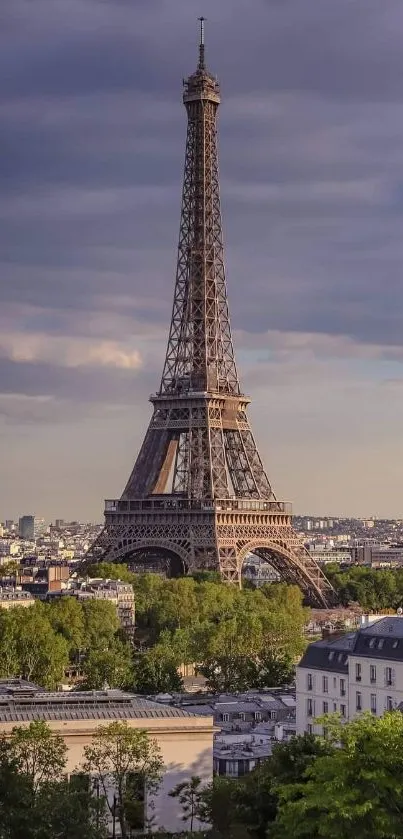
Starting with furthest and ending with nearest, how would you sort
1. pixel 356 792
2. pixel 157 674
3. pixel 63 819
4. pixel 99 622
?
pixel 99 622, pixel 157 674, pixel 63 819, pixel 356 792

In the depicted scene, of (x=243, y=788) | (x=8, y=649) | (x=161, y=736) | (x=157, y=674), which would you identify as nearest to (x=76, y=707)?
(x=161, y=736)

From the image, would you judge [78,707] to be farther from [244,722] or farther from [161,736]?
[244,722]

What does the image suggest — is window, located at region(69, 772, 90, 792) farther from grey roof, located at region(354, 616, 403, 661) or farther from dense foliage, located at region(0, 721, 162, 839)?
grey roof, located at region(354, 616, 403, 661)

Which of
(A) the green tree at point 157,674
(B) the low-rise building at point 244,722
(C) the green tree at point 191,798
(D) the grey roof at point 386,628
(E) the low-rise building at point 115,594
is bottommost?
(C) the green tree at point 191,798

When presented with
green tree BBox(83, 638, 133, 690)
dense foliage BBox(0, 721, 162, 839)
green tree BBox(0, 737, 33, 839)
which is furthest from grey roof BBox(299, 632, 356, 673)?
green tree BBox(0, 737, 33, 839)

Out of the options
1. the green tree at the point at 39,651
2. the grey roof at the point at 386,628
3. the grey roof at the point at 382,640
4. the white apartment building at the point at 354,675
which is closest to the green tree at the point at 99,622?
the green tree at the point at 39,651

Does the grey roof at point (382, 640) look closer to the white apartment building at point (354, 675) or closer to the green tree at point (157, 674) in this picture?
the white apartment building at point (354, 675)

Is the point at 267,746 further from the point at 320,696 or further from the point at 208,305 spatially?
the point at 208,305
